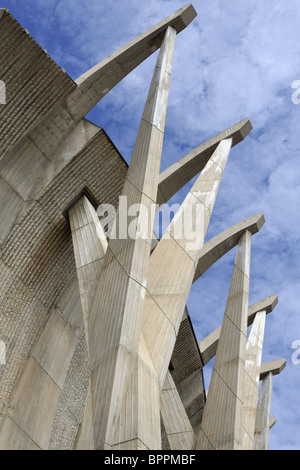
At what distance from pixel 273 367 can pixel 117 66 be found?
10.4 metres

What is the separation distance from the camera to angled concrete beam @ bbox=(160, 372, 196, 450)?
10793 millimetres

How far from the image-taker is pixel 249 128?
1389cm

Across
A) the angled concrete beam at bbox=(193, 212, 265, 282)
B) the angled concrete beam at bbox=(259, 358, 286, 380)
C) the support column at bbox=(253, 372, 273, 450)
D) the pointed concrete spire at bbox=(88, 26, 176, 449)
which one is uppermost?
the angled concrete beam at bbox=(193, 212, 265, 282)

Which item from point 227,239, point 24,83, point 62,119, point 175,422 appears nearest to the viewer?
point 24,83

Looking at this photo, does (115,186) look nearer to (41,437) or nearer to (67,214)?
(67,214)

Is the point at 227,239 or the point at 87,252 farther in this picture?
the point at 227,239

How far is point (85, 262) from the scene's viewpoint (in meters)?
9.00

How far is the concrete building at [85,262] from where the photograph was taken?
8.02m

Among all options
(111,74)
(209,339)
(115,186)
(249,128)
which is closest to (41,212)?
(115,186)

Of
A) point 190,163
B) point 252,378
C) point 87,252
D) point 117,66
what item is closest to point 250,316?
point 252,378

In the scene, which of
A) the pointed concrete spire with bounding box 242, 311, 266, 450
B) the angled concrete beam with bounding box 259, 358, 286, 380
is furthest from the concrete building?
the angled concrete beam with bounding box 259, 358, 286, 380

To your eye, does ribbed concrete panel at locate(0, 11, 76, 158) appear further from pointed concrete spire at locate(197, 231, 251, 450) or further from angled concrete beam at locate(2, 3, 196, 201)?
pointed concrete spire at locate(197, 231, 251, 450)

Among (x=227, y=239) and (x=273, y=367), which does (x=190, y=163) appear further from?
(x=273, y=367)

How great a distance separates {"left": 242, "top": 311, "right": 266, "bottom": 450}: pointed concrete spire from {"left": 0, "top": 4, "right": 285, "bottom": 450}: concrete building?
27 cm
